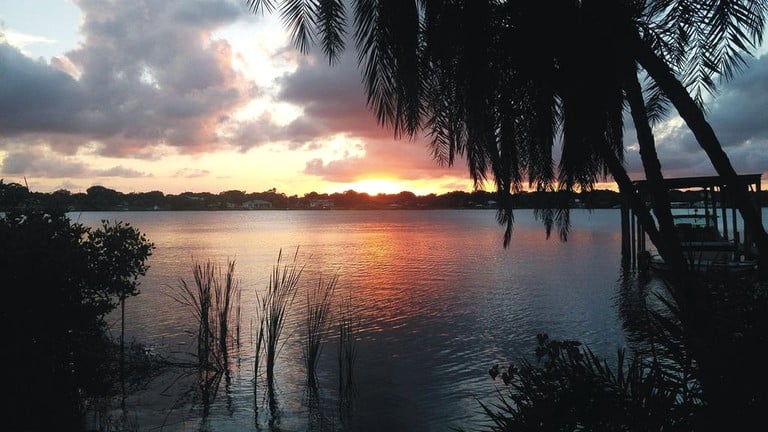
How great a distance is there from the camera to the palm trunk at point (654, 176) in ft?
13.8

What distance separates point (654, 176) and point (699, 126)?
1.53 ft

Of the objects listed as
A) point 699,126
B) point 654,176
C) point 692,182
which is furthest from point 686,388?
point 692,182

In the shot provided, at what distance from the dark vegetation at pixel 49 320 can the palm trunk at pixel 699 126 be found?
7.75 m

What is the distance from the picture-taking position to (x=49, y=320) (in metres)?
7.97

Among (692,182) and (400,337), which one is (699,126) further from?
(692,182)

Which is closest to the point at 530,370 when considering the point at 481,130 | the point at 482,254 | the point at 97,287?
the point at 481,130

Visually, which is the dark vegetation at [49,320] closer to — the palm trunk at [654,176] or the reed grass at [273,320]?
the reed grass at [273,320]

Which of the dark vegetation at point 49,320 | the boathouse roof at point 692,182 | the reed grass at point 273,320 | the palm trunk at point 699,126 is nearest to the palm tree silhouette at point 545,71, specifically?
the palm trunk at point 699,126

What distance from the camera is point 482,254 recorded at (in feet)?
149

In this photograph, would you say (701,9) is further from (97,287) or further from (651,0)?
(97,287)

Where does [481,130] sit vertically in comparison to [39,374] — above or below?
above

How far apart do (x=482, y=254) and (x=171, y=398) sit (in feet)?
121

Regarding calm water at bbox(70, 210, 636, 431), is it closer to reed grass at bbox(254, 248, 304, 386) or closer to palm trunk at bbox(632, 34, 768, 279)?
reed grass at bbox(254, 248, 304, 386)

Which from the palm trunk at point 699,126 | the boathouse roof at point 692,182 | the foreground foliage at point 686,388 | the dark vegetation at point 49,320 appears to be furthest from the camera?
the boathouse roof at point 692,182
